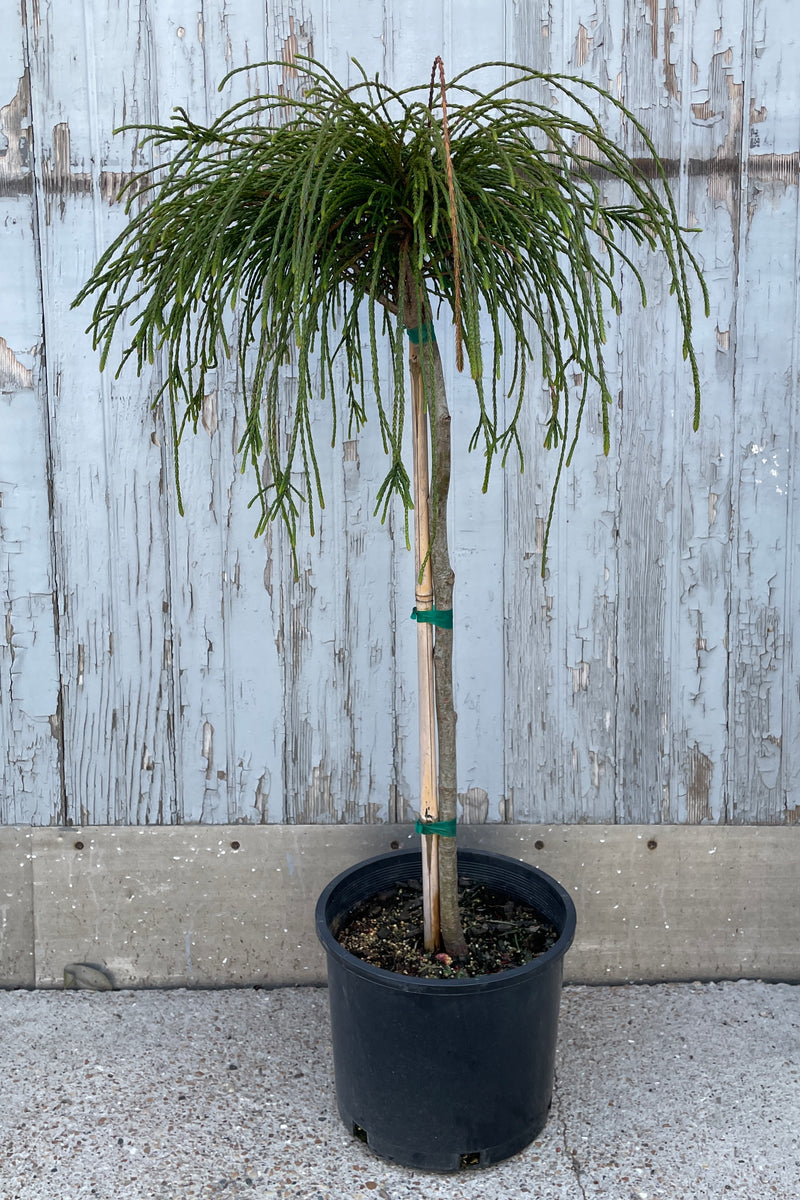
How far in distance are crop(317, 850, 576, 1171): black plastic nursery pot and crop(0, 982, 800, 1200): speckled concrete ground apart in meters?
0.06

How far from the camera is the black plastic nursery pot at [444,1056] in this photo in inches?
63.8

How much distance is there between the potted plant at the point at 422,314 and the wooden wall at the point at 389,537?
0.32ft

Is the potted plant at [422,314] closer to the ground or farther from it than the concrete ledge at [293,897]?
farther from it

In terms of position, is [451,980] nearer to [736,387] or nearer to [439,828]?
[439,828]

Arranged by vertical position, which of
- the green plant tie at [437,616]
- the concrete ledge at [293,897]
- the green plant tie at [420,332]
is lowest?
the concrete ledge at [293,897]

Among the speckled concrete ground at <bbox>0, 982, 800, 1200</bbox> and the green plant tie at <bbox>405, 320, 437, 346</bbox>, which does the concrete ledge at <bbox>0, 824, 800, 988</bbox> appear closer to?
the speckled concrete ground at <bbox>0, 982, 800, 1200</bbox>

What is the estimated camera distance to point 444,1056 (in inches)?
64.4

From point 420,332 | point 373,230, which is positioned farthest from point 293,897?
point 373,230

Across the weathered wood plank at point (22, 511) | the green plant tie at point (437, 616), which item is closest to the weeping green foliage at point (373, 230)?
the green plant tie at point (437, 616)

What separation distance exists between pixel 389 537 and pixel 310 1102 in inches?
40.5

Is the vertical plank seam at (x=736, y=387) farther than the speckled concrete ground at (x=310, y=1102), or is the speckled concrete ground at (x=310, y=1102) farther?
the vertical plank seam at (x=736, y=387)

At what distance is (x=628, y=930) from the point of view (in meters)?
2.19

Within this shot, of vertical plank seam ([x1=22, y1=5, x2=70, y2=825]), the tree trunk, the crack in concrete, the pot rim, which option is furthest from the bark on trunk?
vertical plank seam ([x1=22, y1=5, x2=70, y2=825])

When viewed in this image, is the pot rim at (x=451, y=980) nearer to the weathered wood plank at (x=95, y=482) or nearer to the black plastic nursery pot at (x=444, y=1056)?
the black plastic nursery pot at (x=444, y=1056)
